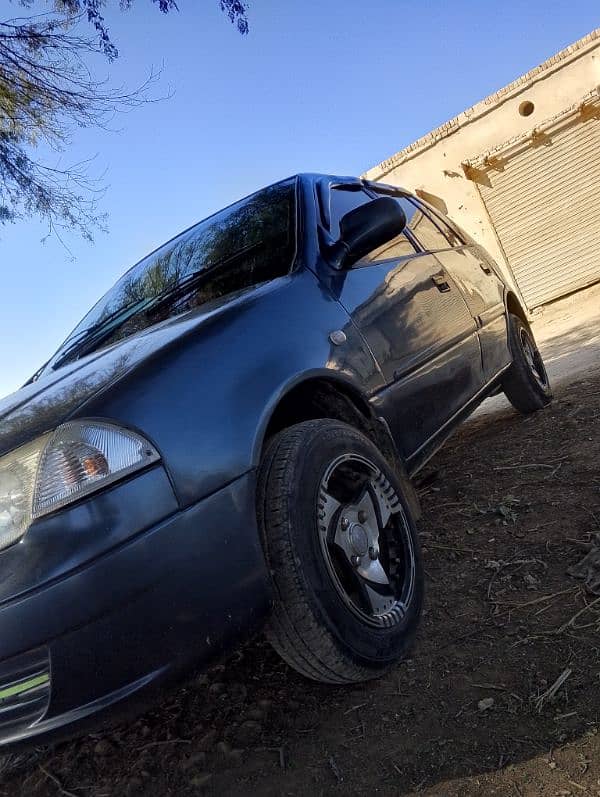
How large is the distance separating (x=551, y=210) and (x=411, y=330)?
11.5 meters

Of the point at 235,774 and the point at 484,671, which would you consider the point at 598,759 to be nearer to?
the point at 484,671

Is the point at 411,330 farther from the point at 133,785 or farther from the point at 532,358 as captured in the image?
the point at 532,358

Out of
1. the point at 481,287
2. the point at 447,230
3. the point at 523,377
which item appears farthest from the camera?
the point at 523,377

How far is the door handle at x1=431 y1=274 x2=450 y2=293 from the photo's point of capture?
11.0 ft

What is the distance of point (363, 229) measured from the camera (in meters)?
2.67

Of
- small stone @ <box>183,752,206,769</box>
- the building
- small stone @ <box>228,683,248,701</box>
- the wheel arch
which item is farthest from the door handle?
the building

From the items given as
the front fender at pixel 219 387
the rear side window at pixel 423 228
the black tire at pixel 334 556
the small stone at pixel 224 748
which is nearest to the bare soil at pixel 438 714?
the small stone at pixel 224 748

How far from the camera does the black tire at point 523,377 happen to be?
4.30 m

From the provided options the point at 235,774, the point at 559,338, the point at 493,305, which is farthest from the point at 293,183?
the point at 559,338

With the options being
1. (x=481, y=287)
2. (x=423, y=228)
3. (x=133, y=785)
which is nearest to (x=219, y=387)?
(x=133, y=785)

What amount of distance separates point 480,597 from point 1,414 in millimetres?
1607

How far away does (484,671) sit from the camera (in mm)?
1888

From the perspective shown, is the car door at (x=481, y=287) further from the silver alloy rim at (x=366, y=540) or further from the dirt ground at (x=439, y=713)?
the silver alloy rim at (x=366, y=540)

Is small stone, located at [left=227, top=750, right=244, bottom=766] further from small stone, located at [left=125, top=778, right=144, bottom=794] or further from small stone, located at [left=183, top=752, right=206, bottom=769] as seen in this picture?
small stone, located at [left=125, top=778, right=144, bottom=794]
